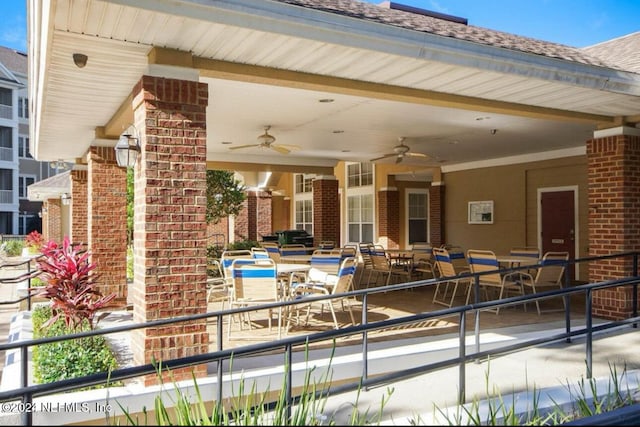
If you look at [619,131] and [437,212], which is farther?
[437,212]

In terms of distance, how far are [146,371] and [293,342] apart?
0.81 meters

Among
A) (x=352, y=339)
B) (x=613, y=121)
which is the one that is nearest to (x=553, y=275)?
A: (x=613, y=121)

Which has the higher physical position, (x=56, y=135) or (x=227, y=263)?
(x=56, y=135)

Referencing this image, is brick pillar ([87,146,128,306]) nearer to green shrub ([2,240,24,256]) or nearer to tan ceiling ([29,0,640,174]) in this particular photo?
tan ceiling ([29,0,640,174])

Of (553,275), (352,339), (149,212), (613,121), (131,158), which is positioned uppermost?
(613,121)

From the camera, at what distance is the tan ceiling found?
404cm

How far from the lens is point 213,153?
41.5 ft

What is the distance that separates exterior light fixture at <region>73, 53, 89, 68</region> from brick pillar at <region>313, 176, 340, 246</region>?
10.0 metres

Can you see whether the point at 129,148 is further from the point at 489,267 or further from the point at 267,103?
the point at 489,267

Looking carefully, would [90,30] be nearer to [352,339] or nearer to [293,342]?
[293,342]

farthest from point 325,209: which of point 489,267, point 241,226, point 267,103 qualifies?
point 241,226

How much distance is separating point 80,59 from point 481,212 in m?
11.5

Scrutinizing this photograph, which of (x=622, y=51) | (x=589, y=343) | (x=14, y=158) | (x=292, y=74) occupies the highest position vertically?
(x=14, y=158)

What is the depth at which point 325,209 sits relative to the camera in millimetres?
14633
